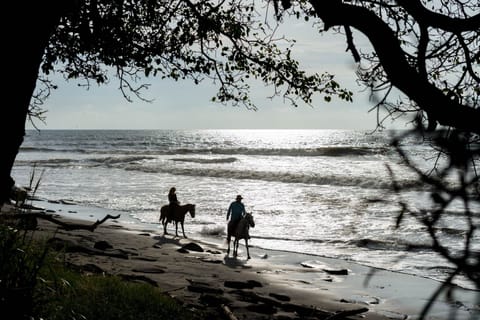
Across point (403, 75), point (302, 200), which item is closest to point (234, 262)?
point (403, 75)

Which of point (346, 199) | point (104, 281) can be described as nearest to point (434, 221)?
point (104, 281)

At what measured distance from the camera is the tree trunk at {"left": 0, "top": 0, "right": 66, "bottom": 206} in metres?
4.25

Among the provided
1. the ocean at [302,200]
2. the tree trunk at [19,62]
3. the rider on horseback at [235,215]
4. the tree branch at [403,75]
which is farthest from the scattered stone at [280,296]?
the tree branch at [403,75]

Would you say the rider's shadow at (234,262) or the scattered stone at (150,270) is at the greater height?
the scattered stone at (150,270)

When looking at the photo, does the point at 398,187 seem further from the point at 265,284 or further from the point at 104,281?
the point at 265,284

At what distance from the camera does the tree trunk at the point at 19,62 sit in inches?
167

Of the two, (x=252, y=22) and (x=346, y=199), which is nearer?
(x=252, y=22)

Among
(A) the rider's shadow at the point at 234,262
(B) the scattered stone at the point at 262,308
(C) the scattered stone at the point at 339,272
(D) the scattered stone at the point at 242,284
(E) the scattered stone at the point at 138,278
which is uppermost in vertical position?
(E) the scattered stone at the point at 138,278

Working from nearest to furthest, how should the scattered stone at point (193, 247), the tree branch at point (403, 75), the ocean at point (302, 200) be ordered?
the tree branch at point (403, 75) < the ocean at point (302, 200) < the scattered stone at point (193, 247)

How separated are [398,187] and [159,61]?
8295 millimetres

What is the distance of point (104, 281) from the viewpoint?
7891 mm

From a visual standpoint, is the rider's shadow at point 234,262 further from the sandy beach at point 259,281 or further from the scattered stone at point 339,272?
the scattered stone at point 339,272

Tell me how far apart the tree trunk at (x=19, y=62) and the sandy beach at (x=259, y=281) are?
4.67m

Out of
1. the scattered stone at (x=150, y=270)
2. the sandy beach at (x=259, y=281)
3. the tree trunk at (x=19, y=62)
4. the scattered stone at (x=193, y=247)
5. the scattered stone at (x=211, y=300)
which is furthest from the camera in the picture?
the scattered stone at (x=193, y=247)
